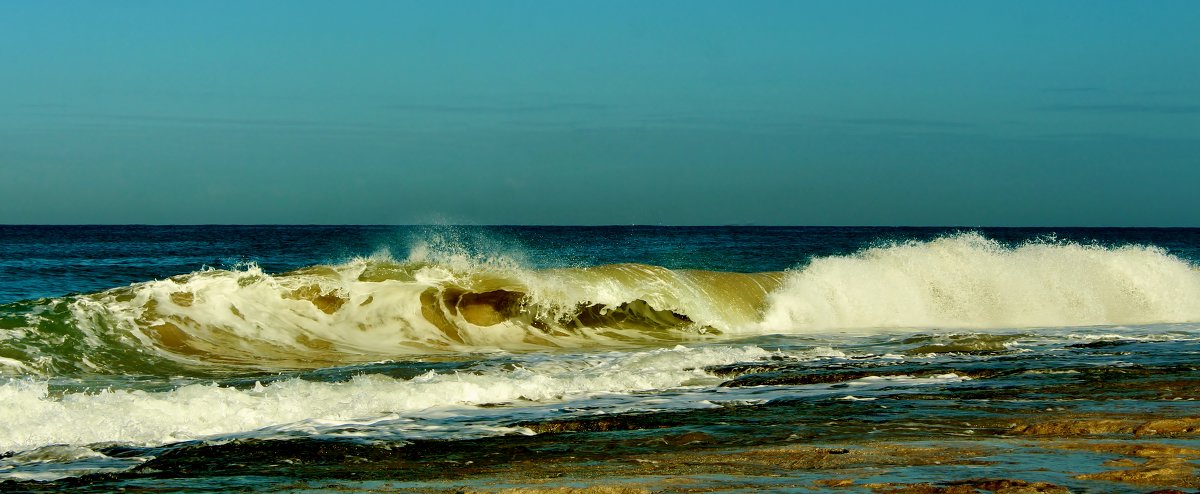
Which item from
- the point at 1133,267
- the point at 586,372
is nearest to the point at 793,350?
the point at 586,372

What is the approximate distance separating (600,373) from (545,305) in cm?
597

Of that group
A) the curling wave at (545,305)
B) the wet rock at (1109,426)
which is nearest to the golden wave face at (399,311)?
the curling wave at (545,305)

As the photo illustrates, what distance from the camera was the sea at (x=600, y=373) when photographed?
640cm

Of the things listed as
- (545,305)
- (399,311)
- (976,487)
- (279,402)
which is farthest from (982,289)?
(976,487)

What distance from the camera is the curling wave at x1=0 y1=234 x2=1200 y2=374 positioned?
13148 millimetres

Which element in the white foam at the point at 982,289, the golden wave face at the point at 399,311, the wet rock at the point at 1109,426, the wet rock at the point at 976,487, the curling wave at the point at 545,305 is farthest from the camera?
the white foam at the point at 982,289

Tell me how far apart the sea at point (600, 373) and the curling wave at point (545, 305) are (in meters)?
0.05

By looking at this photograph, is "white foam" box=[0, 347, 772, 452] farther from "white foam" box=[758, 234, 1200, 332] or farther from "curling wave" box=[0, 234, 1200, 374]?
"white foam" box=[758, 234, 1200, 332]

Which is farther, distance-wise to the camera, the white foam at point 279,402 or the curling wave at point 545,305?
the curling wave at point 545,305

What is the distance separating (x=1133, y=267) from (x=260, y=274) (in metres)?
15.1

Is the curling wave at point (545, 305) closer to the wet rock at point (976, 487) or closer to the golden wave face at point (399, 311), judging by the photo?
the golden wave face at point (399, 311)

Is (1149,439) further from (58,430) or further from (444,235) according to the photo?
(444,235)

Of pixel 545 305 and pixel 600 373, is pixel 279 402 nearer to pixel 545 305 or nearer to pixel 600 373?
pixel 600 373

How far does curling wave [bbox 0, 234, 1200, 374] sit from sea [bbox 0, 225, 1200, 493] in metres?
0.05
